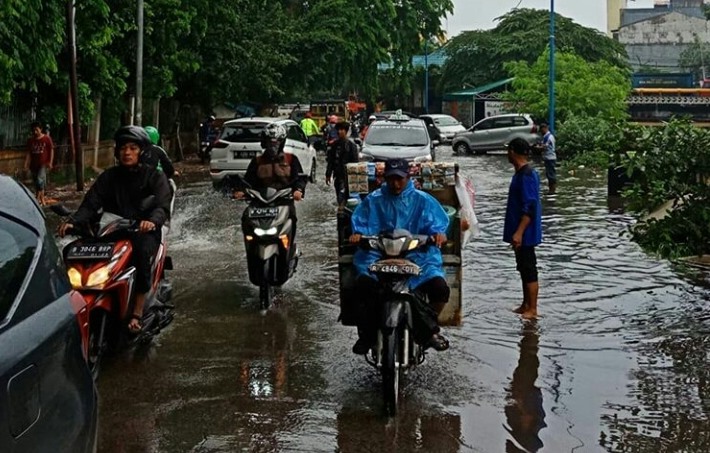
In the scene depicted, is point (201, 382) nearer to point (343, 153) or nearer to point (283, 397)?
point (283, 397)

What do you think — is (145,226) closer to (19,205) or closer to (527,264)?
(19,205)

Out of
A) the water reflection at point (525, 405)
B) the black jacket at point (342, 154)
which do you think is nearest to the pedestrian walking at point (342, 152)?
the black jacket at point (342, 154)

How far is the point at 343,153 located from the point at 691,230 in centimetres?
720

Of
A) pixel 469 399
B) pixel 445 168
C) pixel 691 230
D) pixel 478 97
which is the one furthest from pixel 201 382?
pixel 478 97

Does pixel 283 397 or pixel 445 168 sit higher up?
pixel 445 168

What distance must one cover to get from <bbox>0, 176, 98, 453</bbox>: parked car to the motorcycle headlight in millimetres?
2468

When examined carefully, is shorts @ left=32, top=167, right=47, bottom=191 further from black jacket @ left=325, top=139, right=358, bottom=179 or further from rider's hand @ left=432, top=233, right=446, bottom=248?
rider's hand @ left=432, top=233, right=446, bottom=248

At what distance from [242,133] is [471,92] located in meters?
34.8

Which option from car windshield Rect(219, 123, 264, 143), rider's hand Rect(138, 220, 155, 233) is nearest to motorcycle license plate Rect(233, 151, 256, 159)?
car windshield Rect(219, 123, 264, 143)

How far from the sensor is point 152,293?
6965 mm

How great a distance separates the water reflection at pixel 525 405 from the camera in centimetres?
535

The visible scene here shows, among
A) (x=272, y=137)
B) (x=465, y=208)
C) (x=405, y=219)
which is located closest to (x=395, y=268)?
(x=405, y=219)

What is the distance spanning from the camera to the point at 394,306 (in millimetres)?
5680

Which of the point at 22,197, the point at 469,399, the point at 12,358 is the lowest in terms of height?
the point at 469,399
